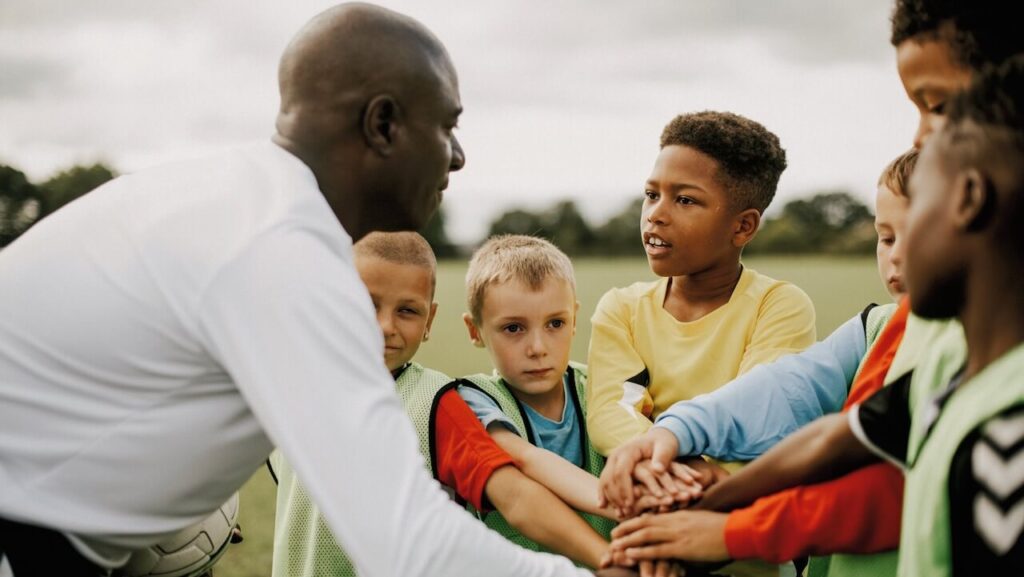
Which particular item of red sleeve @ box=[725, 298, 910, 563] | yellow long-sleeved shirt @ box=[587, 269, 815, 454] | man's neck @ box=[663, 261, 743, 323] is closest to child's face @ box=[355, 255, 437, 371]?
yellow long-sleeved shirt @ box=[587, 269, 815, 454]

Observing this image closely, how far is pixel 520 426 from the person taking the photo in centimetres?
282

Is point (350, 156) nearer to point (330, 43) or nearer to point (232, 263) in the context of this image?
point (330, 43)

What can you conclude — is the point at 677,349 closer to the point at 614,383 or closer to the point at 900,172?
the point at 614,383

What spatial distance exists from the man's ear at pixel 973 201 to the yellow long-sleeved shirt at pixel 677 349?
1.26m

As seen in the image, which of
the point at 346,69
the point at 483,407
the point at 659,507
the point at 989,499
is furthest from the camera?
the point at 483,407

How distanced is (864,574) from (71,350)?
1.75 metres

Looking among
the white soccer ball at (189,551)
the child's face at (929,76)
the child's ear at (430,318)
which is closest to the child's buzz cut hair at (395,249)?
the child's ear at (430,318)

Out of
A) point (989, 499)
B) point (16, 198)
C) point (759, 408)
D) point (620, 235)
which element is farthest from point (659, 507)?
point (620, 235)

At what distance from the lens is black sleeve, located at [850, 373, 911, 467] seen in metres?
1.81

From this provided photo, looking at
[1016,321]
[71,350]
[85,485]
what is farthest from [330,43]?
[1016,321]

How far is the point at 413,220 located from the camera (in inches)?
87.2

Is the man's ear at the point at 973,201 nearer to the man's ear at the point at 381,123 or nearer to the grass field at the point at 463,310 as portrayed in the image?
the man's ear at the point at 381,123

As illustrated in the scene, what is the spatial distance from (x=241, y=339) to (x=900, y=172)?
6.53 ft

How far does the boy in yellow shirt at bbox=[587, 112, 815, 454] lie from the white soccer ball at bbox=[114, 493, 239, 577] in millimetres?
1170
